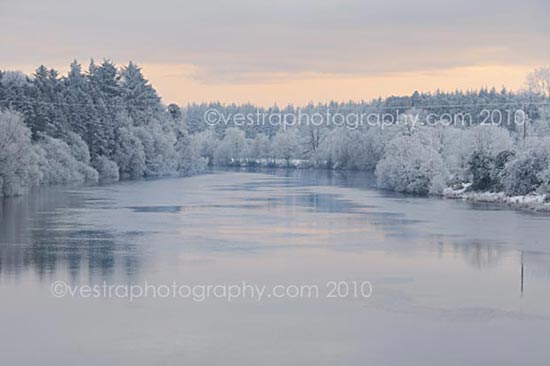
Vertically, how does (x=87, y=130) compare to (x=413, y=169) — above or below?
above

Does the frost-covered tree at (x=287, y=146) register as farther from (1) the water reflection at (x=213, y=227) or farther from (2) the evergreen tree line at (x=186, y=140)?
(1) the water reflection at (x=213, y=227)

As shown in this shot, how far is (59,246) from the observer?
1169 inches

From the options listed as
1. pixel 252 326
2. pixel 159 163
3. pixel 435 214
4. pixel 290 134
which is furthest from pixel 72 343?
pixel 290 134

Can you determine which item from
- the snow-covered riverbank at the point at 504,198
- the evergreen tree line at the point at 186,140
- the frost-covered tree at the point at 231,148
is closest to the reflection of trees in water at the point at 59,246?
the evergreen tree line at the point at 186,140

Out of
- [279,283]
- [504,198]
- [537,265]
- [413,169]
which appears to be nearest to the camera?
[279,283]

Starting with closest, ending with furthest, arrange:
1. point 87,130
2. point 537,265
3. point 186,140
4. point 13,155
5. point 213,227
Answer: point 537,265, point 213,227, point 13,155, point 87,130, point 186,140

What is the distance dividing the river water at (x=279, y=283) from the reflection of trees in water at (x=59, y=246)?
0.09m

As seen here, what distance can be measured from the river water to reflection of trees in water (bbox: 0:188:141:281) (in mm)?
88

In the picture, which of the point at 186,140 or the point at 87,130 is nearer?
the point at 87,130

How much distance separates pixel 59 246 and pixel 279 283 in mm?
9434

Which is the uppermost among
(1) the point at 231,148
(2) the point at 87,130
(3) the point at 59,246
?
(2) the point at 87,130

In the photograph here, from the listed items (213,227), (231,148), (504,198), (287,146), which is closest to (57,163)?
(213,227)

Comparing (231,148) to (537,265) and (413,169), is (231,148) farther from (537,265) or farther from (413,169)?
(537,265)

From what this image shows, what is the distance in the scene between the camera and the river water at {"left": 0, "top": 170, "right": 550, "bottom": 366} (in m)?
17.0
